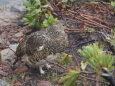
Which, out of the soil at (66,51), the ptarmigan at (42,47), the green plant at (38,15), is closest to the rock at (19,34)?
the soil at (66,51)

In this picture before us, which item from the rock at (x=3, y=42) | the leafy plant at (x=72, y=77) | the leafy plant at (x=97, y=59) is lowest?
the rock at (x=3, y=42)

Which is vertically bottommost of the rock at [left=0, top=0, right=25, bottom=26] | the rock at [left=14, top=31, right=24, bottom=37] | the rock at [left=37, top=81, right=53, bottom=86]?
the rock at [left=37, top=81, right=53, bottom=86]

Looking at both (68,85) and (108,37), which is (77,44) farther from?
(68,85)

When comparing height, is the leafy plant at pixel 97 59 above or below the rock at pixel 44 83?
above

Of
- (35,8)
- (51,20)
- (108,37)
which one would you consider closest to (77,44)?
(51,20)

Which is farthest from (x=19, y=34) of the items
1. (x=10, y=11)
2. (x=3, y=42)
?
(x=10, y=11)

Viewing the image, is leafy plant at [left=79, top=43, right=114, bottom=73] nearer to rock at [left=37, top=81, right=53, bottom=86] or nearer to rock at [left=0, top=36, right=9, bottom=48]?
rock at [left=37, top=81, right=53, bottom=86]

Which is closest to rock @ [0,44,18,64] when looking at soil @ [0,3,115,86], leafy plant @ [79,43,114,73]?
soil @ [0,3,115,86]

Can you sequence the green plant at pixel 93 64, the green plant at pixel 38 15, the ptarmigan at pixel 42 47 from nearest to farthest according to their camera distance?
the green plant at pixel 93 64, the ptarmigan at pixel 42 47, the green plant at pixel 38 15

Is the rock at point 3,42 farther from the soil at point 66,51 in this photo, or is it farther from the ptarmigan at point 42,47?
the ptarmigan at point 42,47
